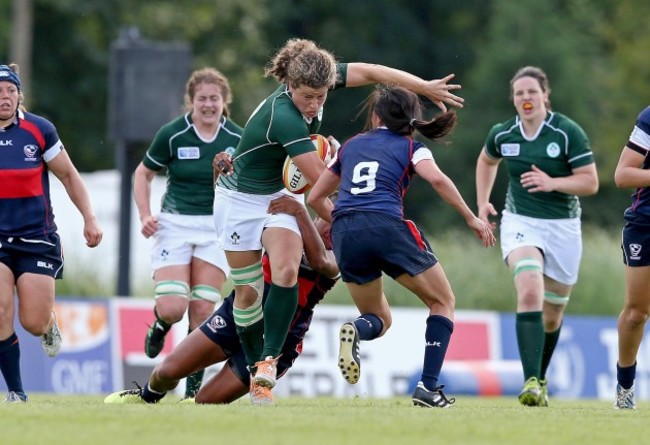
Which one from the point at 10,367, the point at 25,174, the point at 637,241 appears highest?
the point at 25,174

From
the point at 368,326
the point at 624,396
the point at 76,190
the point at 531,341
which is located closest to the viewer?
the point at 368,326

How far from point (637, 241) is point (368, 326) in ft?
6.23

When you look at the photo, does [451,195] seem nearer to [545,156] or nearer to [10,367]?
[545,156]

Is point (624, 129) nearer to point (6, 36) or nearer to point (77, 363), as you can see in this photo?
point (6, 36)

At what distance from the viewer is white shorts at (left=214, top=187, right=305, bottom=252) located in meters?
9.54

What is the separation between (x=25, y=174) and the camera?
10164mm

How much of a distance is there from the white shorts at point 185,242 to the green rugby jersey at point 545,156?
2351 mm

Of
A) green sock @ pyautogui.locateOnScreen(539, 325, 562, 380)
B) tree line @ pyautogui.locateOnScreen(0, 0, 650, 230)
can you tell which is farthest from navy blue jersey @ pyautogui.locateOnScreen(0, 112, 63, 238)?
tree line @ pyautogui.locateOnScreen(0, 0, 650, 230)

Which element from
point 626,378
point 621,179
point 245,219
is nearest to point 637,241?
point 621,179

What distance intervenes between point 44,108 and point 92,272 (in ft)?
52.9

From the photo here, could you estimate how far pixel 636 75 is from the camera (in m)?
44.2

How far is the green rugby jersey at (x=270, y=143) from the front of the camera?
30.0ft

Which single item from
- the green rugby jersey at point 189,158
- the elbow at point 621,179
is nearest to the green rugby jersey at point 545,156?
the elbow at point 621,179

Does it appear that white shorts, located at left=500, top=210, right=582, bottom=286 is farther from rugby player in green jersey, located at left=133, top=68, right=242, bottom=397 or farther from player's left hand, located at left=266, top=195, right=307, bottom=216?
player's left hand, located at left=266, top=195, right=307, bottom=216
